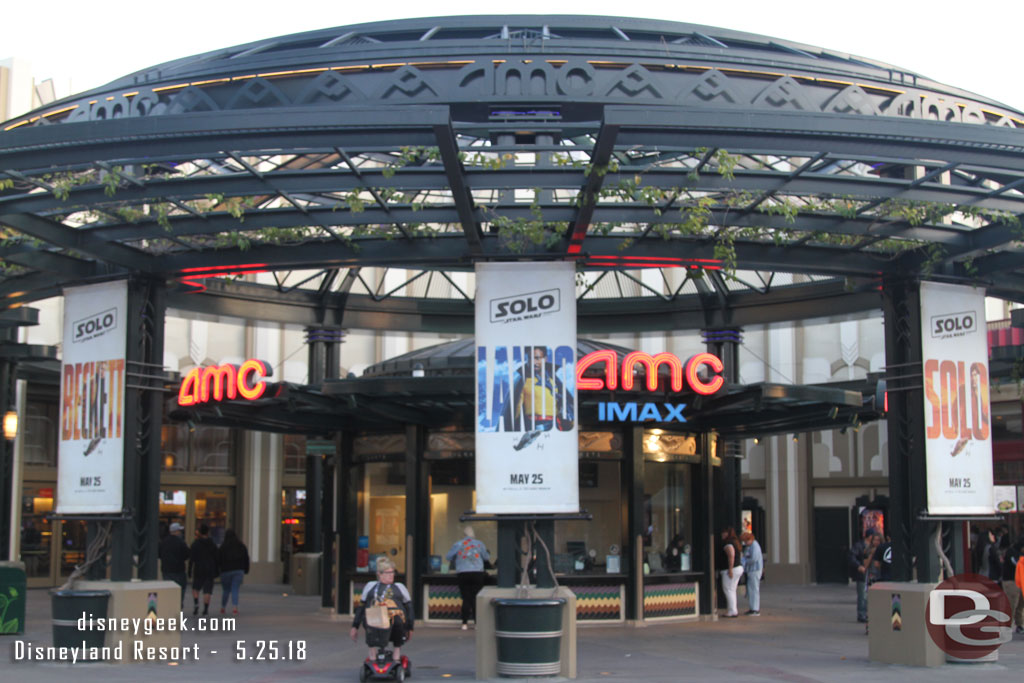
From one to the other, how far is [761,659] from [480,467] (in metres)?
4.85

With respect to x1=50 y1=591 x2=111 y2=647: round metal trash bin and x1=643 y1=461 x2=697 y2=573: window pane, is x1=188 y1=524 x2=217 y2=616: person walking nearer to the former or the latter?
x1=50 y1=591 x2=111 y2=647: round metal trash bin

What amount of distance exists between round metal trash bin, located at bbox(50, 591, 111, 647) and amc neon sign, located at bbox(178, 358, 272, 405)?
422cm

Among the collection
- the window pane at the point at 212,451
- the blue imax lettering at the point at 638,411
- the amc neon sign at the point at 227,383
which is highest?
the amc neon sign at the point at 227,383

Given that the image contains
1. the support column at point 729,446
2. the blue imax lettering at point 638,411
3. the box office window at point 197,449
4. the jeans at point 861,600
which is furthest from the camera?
the box office window at point 197,449

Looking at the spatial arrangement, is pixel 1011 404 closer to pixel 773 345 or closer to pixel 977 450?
pixel 773 345

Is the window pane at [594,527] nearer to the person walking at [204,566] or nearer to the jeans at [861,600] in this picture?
the jeans at [861,600]

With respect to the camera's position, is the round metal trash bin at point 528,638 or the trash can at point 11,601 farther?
the trash can at point 11,601

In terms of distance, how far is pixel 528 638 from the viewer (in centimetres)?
1310

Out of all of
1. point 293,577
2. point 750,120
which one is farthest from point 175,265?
point 293,577

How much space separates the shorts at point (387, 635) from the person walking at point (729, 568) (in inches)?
400

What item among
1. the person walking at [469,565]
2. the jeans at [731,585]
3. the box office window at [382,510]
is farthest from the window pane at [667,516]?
the box office window at [382,510]

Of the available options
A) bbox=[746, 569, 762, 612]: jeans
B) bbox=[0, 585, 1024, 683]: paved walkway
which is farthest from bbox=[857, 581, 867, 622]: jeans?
bbox=[746, 569, 762, 612]: jeans

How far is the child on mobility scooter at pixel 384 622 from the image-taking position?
42.9 ft

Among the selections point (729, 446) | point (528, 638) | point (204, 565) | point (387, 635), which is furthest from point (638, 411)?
point (204, 565)
